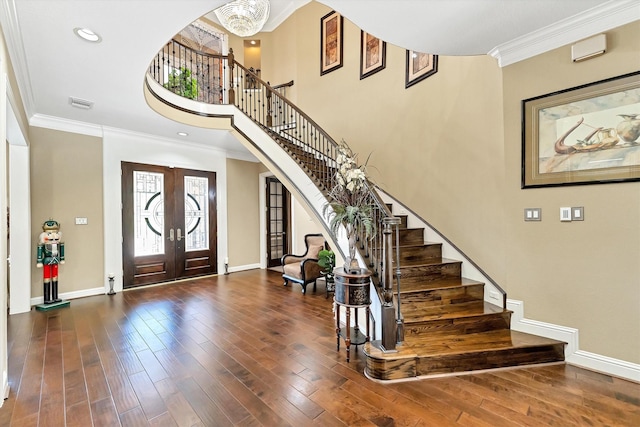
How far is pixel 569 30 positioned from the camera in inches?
100

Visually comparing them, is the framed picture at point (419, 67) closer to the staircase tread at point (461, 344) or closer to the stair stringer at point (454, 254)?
the stair stringer at point (454, 254)

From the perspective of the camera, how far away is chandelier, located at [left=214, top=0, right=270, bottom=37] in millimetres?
4594

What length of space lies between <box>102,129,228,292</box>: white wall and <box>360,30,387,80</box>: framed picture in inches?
147

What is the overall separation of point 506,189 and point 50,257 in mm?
6139

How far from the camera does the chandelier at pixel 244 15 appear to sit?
4594 millimetres

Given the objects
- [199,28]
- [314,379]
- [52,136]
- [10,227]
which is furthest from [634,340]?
[199,28]

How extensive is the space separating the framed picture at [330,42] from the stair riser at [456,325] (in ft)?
16.3

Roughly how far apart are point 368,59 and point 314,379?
197 inches

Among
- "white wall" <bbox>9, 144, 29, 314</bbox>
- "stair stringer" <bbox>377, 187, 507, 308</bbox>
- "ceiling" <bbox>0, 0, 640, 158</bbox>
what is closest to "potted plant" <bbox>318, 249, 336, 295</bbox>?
"stair stringer" <bbox>377, 187, 507, 308</bbox>

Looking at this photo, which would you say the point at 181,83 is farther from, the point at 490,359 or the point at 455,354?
the point at 490,359

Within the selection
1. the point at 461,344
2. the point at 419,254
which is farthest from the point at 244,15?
the point at 461,344

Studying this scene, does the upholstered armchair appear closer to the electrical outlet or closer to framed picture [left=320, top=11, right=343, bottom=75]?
the electrical outlet

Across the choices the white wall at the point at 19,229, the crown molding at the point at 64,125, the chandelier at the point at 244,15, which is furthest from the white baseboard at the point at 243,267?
the chandelier at the point at 244,15

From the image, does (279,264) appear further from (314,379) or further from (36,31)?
(36,31)
